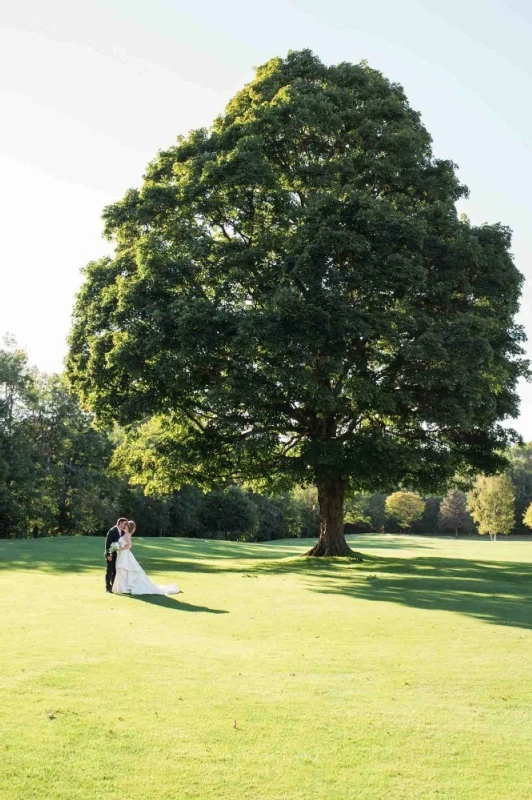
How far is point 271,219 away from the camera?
28.0 meters

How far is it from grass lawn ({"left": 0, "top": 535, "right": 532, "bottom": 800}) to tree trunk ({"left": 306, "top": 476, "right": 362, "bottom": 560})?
13.5 meters

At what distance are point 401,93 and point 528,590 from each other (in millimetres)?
22154

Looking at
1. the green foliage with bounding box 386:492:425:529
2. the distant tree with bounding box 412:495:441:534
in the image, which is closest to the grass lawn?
the green foliage with bounding box 386:492:425:529

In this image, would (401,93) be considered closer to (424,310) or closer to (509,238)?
(509,238)

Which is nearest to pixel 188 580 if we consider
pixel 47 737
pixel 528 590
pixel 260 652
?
pixel 528 590

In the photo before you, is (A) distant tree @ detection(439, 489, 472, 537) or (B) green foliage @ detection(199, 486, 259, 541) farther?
(A) distant tree @ detection(439, 489, 472, 537)

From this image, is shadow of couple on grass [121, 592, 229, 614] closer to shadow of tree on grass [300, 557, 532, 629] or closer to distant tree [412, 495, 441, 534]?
shadow of tree on grass [300, 557, 532, 629]

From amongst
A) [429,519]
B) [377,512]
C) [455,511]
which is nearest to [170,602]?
[377,512]

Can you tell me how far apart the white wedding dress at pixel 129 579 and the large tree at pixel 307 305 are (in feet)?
25.0

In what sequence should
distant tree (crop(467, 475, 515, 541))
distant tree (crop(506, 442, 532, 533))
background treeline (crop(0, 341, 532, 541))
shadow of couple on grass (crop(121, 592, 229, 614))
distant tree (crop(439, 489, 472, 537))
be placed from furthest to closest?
1. distant tree (crop(506, 442, 532, 533))
2. distant tree (crop(439, 489, 472, 537))
3. distant tree (crop(467, 475, 515, 541))
4. background treeline (crop(0, 341, 532, 541))
5. shadow of couple on grass (crop(121, 592, 229, 614))

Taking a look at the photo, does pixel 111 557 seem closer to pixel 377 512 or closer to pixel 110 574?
pixel 110 574

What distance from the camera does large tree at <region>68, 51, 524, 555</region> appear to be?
24.9 m

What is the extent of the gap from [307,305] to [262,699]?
56.3ft

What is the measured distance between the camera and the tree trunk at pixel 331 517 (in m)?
30.8
